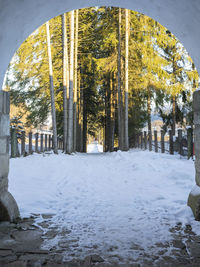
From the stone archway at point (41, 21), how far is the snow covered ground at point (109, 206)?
547mm

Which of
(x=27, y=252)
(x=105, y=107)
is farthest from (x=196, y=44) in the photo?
(x=105, y=107)

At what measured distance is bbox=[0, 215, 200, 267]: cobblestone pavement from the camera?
7.25 feet

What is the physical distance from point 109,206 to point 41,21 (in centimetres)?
305

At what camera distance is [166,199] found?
170 inches

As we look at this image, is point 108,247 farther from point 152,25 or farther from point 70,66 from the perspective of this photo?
point 152,25

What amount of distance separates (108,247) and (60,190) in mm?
2705

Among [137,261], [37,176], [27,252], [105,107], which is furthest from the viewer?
[105,107]

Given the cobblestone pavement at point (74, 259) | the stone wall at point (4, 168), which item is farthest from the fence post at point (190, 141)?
the stone wall at point (4, 168)

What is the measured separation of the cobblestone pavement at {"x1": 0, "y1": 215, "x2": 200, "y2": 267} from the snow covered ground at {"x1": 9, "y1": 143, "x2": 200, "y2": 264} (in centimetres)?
10

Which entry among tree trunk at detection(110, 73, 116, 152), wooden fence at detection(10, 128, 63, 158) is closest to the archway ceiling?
wooden fence at detection(10, 128, 63, 158)

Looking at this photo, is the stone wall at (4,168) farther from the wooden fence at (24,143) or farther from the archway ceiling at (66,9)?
the wooden fence at (24,143)

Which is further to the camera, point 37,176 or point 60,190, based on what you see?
point 37,176

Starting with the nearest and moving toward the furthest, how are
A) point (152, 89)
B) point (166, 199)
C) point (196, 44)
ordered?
1. point (196, 44)
2. point (166, 199)
3. point (152, 89)

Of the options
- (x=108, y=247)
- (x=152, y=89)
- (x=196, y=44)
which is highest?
(x=152, y=89)
